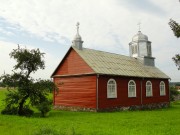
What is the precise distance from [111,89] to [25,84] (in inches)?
373

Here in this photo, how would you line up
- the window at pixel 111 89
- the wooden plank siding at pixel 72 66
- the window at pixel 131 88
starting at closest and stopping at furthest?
the window at pixel 111 89, the wooden plank siding at pixel 72 66, the window at pixel 131 88

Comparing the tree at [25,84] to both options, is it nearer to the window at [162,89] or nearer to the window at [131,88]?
the window at [131,88]

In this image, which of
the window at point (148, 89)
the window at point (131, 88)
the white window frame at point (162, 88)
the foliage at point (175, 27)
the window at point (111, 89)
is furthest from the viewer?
the white window frame at point (162, 88)

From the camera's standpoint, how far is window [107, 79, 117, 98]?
26.9 metres

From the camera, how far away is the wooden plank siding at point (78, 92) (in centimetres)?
2600

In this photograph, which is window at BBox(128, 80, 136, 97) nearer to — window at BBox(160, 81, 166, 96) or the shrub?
window at BBox(160, 81, 166, 96)

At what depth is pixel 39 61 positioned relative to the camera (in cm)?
2241

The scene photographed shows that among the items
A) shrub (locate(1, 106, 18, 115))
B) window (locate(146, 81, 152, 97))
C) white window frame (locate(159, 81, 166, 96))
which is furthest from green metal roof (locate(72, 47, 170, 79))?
shrub (locate(1, 106, 18, 115))

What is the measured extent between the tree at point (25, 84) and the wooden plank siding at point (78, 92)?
3633mm

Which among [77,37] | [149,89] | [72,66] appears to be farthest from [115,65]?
[149,89]

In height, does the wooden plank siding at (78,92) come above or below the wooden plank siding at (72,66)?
below

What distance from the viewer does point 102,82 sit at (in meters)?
26.1

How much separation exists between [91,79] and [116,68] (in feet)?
13.6

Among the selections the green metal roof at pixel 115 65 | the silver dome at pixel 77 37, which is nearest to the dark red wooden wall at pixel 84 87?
the green metal roof at pixel 115 65
